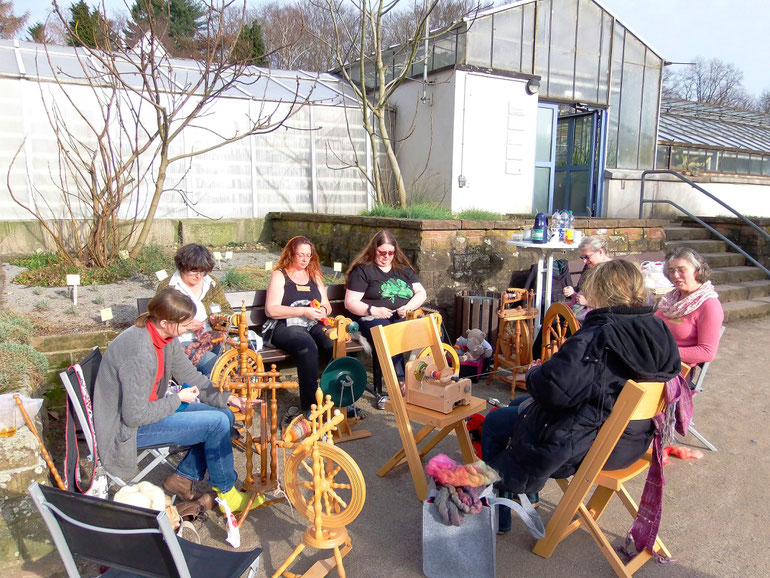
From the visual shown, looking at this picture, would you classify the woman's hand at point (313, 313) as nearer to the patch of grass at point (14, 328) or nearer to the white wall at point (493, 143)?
the patch of grass at point (14, 328)

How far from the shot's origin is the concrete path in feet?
8.29

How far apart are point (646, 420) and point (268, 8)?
22.7 meters

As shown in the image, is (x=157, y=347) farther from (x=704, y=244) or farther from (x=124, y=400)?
(x=704, y=244)

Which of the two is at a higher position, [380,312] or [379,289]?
[379,289]

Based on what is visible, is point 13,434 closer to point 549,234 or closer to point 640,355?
point 640,355

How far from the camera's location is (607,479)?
2.42 metres

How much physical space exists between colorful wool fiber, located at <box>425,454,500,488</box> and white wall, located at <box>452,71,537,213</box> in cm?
719

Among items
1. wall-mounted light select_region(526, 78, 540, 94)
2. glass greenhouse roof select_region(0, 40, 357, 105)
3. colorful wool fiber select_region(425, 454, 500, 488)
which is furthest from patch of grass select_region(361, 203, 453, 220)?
colorful wool fiber select_region(425, 454, 500, 488)

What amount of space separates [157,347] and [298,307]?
1.77m

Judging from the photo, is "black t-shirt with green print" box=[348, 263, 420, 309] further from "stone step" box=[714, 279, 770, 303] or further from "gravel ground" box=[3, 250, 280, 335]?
"stone step" box=[714, 279, 770, 303]

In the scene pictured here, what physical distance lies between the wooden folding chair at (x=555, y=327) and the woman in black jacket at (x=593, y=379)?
137cm

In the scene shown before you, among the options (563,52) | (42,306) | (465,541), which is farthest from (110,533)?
(563,52)

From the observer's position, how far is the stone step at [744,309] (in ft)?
24.3

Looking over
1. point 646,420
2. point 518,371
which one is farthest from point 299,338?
point 646,420
